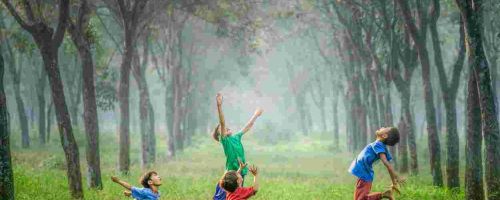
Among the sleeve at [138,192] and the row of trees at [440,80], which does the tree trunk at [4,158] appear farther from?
the row of trees at [440,80]

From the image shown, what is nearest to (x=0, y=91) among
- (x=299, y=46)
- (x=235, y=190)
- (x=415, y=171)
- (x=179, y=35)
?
(x=235, y=190)

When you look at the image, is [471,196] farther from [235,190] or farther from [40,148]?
[40,148]

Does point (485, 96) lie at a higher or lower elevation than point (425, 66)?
lower

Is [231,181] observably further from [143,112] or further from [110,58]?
[110,58]

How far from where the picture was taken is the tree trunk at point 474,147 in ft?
40.9

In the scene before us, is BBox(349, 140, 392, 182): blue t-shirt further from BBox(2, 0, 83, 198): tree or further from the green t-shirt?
BBox(2, 0, 83, 198): tree

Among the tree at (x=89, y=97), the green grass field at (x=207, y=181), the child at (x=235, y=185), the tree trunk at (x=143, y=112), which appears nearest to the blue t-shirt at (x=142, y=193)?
the child at (x=235, y=185)

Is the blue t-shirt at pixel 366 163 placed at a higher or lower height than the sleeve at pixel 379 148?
lower

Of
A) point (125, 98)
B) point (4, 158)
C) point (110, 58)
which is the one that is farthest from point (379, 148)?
point (110, 58)

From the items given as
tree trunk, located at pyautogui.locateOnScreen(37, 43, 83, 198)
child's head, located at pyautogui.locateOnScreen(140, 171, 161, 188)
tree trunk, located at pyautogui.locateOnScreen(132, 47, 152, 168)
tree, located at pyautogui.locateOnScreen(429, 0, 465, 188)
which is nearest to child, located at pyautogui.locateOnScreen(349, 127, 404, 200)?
child's head, located at pyautogui.locateOnScreen(140, 171, 161, 188)

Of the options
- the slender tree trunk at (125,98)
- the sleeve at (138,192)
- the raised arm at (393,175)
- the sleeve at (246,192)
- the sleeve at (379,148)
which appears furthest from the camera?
the slender tree trunk at (125,98)

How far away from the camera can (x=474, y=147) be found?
1265cm

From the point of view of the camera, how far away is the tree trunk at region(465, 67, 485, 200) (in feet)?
40.9

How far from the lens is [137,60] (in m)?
27.7
